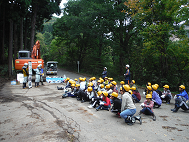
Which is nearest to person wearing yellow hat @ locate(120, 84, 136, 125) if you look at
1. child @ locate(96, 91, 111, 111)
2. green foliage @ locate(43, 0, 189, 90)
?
child @ locate(96, 91, 111, 111)

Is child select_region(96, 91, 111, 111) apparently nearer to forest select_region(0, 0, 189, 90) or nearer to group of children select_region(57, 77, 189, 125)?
group of children select_region(57, 77, 189, 125)

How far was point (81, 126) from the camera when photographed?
17.9 feet

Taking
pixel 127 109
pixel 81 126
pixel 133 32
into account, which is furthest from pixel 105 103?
pixel 133 32

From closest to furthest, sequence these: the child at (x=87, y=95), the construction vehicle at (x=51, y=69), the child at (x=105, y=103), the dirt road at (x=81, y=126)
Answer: the dirt road at (x=81, y=126) < the child at (x=105, y=103) < the child at (x=87, y=95) < the construction vehicle at (x=51, y=69)

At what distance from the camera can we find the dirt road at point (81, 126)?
4.61 m

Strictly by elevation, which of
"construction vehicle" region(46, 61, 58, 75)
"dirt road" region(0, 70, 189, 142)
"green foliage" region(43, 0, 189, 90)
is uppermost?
"green foliage" region(43, 0, 189, 90)

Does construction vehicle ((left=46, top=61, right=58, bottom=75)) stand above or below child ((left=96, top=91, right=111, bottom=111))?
above

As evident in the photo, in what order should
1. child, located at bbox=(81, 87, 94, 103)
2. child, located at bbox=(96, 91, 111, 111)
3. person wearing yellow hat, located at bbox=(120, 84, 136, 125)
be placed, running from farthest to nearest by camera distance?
child, located at bbox=(81, 87, 94, 103) → child, located at bbox=(96, 91, 111, 111) → person wearing yellow hat, located at bbox=(120, 84, 136, 125)

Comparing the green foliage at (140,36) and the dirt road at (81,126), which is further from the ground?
the green foliage at (140,36)

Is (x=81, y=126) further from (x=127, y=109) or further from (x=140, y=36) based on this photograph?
(x=140, y=36)

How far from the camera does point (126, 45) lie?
71.0ft

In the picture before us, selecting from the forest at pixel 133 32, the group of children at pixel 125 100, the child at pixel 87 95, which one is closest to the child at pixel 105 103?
the group of children at pixel 125 100

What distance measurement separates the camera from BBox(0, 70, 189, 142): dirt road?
461cm

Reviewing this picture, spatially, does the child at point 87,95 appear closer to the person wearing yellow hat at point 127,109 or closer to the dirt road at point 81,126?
the dirt road at point 81,126
